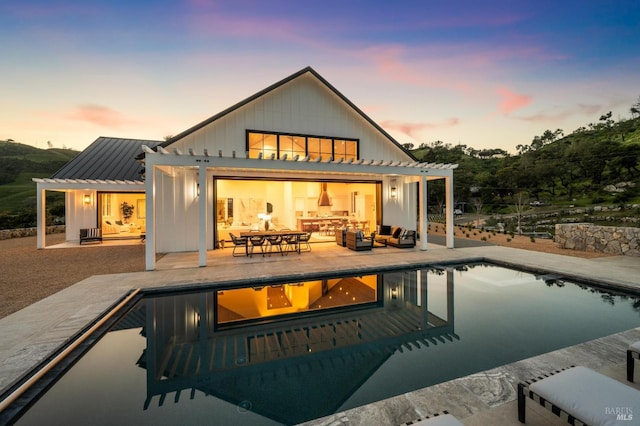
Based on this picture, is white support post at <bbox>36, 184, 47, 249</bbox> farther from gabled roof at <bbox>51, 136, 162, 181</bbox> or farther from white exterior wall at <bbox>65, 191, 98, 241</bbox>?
white exterior wall at <bbox>65, 191, 98, 241</bbox>

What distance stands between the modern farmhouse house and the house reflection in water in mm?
3389

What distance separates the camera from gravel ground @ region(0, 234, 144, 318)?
5.70 m

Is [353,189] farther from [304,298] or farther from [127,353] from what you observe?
[127,353]

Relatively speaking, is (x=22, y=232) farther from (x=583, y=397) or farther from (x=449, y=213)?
(x=583, y=397)

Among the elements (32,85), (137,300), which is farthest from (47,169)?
(137,300)

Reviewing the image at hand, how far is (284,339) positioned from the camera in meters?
4.16

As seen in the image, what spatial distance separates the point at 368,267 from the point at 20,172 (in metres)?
60.5

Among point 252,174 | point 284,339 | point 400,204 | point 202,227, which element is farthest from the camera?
point 400,204

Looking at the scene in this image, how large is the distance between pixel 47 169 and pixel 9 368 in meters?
61.1

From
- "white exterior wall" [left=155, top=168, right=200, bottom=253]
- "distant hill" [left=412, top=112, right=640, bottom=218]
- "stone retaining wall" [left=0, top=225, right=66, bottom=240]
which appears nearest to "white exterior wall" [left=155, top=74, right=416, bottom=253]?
"white exterior wall" [left=155, top=168, right=200, bottom=253]

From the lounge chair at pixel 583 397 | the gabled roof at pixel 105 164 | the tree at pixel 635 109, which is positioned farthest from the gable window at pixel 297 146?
the tree at pixel 635 109

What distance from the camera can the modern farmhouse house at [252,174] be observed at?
31.7ft

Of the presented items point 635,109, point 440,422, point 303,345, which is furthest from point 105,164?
point 635,109

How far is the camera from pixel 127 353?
147 inches
